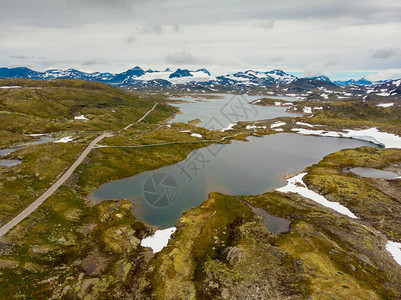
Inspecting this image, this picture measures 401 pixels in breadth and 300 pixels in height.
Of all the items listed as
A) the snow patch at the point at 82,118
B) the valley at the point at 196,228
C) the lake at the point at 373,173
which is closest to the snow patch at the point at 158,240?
the valley at the point at 196,228

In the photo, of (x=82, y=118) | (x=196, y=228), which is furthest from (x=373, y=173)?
(x=82, y=118)

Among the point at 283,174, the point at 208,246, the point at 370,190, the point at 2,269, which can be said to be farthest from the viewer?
the point at 283,174

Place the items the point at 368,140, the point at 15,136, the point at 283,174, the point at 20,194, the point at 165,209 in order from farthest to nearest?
the point at 368,140 < the point at 15,136 < the point at 283,174 < the point at 165,209 < the point at 20,194

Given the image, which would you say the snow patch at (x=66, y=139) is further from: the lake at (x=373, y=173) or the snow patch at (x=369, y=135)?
the snow patch at (x=369, y=135)

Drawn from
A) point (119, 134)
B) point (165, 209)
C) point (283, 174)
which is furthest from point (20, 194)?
point (283, 174)

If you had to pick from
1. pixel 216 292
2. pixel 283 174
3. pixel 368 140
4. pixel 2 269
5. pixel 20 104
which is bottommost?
pixel 368 140

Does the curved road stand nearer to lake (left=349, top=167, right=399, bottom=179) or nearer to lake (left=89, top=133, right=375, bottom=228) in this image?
lake (left=89, top=133, right=375, bottom=228)

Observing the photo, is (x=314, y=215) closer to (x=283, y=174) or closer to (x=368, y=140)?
Result: (x=283, y=174)

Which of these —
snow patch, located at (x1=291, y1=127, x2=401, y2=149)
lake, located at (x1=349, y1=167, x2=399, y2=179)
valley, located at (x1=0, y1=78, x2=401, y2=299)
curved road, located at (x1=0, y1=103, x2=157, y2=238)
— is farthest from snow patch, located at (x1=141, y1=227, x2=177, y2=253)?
snow patch, located at (x1=291, y1=127, x2=401, y2=149)

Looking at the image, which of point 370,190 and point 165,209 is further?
point 370,190
